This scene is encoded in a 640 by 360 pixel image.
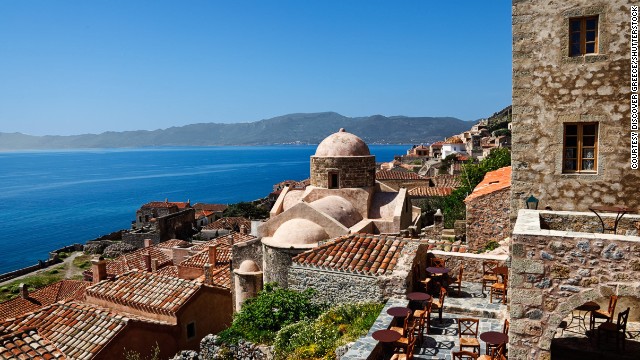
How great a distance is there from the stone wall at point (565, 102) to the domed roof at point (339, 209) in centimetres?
727

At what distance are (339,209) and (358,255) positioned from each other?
5.50 m

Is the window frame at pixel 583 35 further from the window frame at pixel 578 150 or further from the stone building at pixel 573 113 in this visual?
the window frame at pixel 578 150

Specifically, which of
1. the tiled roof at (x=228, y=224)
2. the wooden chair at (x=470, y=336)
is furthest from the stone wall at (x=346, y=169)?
the tiled roof at (x=228, y=224)

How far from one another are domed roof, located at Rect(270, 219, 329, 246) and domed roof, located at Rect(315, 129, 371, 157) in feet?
13.7

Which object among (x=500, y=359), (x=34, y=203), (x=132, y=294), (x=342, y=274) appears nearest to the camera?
(x=500, y=359)

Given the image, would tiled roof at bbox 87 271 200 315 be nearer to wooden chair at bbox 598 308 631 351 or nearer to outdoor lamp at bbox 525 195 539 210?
outdoor lamp at bbox 525 195 539 210

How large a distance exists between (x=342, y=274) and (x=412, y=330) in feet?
10.3

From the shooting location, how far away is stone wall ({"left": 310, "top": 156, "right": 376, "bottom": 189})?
18.4 metres

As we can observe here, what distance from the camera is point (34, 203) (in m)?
115

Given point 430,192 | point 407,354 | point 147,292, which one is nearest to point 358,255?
point 407,354

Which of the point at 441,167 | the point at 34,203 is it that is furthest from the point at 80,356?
the point at 34,203

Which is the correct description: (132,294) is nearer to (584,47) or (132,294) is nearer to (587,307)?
(587,307)

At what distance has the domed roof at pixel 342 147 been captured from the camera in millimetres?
18666

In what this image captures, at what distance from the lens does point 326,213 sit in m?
16.5
